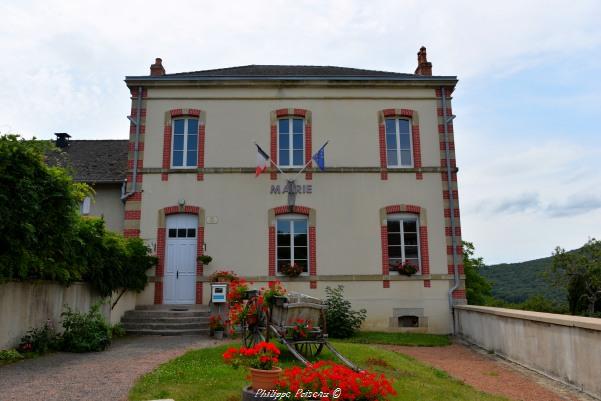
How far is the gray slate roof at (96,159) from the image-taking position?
46.8 ft

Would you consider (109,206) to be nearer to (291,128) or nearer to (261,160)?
(261,160)

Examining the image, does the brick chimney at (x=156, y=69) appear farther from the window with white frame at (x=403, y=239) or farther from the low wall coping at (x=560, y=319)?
the low wall coping at (x=560, y=319)

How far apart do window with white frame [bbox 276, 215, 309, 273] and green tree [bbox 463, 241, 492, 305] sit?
8886mm

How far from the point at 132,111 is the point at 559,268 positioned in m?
12.5

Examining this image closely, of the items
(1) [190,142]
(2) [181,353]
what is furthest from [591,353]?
(1) [190,142]

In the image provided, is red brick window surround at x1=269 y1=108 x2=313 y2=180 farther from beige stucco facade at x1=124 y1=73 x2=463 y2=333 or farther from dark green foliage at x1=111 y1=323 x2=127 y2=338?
dark green foliage at x1=111 y1=323 x2=127 y2=338

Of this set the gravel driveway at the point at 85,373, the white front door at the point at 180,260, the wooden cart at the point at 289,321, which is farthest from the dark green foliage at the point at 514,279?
the gravel driveway at the point at 85,373

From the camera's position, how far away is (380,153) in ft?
43.6

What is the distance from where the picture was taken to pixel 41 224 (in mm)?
7160

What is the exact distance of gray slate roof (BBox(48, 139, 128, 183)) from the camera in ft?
46.8

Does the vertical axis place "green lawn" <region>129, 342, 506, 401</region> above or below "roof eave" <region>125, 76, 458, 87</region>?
below

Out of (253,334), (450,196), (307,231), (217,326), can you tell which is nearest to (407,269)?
(450,196)

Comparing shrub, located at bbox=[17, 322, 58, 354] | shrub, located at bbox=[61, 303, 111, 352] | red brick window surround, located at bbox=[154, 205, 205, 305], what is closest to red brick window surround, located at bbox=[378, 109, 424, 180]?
red brick window surround, located at bbox=[154, 205, 205, 305]

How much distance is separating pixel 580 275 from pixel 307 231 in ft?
23.3
